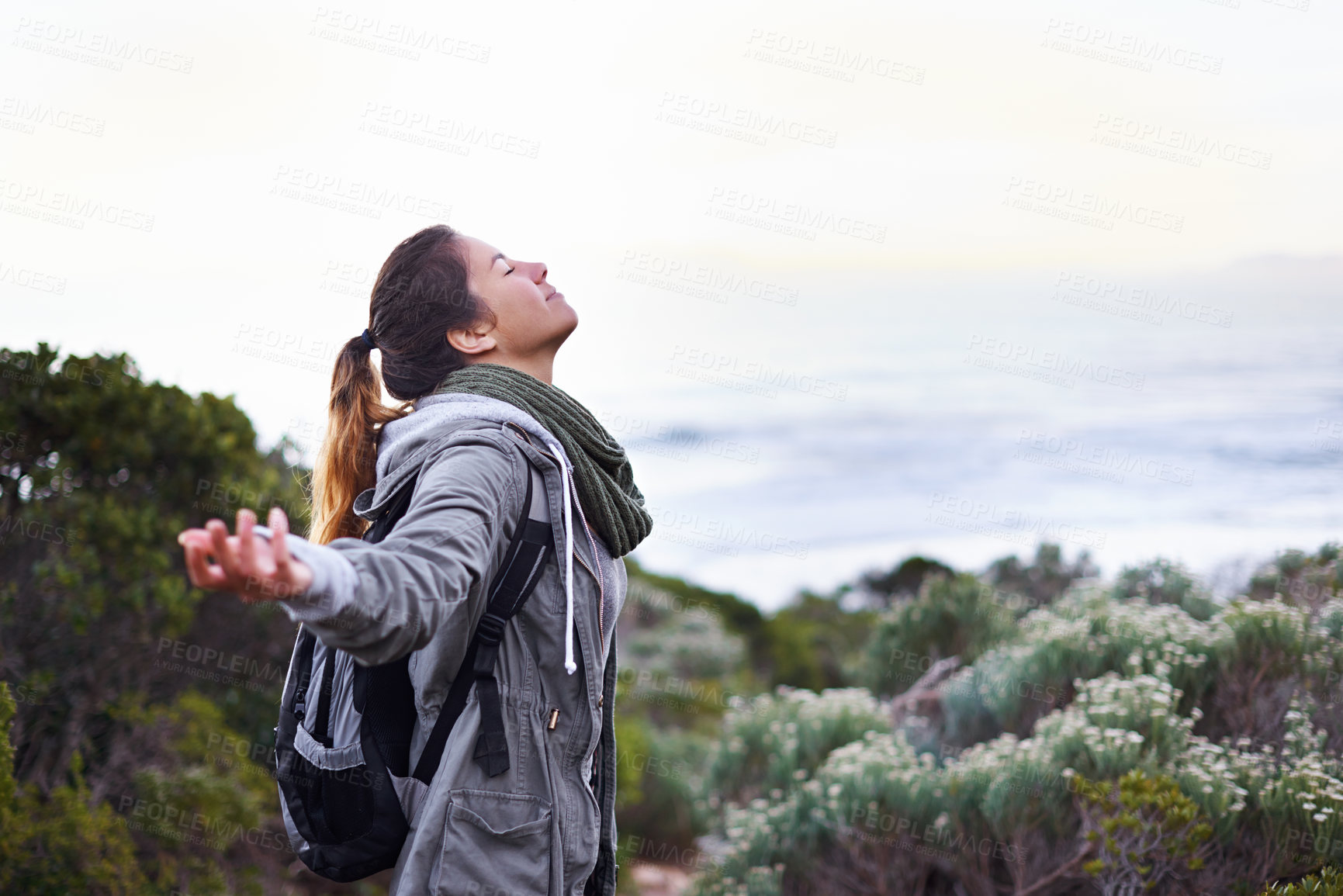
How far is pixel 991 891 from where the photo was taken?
3672 mm

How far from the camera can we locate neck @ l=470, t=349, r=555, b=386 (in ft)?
7.01

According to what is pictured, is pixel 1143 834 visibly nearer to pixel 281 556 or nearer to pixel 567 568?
pixel 567 568

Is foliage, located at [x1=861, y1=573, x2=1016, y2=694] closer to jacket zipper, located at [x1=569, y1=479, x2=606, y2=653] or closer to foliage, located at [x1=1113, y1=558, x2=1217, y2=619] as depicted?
foliage, located at [x1=1113, y1=558, x2=1217, y2=619]

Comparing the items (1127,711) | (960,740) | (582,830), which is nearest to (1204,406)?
(960,740)

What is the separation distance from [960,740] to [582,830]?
345 cm

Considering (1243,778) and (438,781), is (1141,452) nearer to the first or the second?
(1243,778)

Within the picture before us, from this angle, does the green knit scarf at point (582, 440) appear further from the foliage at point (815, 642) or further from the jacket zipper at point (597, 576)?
the foliage at point (815, 642)

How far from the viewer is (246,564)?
114cm

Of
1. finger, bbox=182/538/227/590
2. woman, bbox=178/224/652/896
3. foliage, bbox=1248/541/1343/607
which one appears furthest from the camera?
foliage, bbox=1248/541/1343/607

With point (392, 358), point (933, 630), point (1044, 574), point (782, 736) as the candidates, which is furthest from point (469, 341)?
point (1044, 574)

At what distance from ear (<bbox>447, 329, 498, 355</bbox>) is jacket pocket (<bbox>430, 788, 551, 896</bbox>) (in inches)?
38.1

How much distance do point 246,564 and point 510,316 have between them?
111 cm

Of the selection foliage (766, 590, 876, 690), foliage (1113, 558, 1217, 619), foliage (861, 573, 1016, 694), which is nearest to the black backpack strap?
foliage (1113, 558, 1217, 619)

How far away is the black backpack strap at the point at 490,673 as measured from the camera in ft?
5.25
